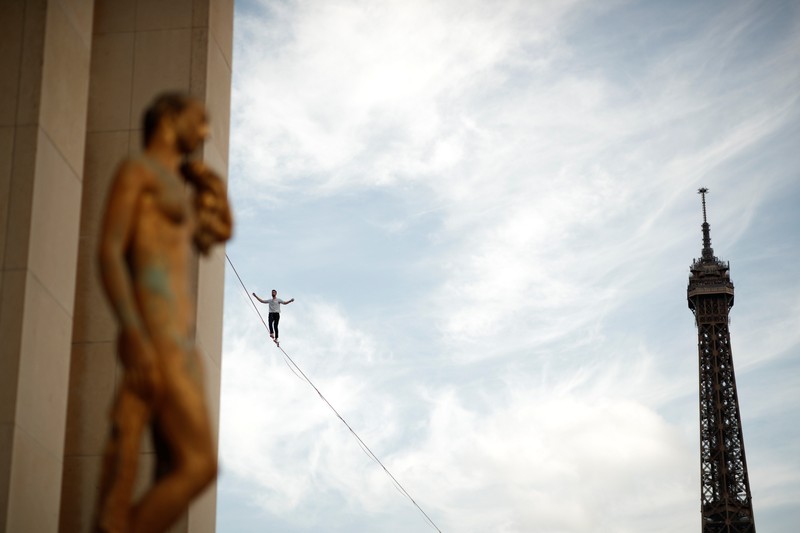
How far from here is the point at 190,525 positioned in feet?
57.2

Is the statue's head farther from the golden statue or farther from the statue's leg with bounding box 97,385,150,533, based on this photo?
the statue's leg with bounding box 97,385,150,533

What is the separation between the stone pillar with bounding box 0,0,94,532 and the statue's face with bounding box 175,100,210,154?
5659 mm

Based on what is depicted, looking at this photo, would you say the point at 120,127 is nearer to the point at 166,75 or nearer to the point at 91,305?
the point at 166,75

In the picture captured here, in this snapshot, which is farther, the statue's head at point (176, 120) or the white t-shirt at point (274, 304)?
the white t-shirt at point (274, 304)

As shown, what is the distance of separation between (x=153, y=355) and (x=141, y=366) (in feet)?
0.42

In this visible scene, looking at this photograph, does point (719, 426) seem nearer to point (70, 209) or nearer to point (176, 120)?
point (70, 209)

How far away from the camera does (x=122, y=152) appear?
18.2m

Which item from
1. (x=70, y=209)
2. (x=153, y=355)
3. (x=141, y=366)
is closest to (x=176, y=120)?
(x=153, y=355)

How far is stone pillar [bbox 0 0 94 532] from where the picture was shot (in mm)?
14633

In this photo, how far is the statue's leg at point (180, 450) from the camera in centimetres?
908

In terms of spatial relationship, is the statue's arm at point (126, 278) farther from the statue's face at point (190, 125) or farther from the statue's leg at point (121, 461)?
the statue's face at point (190, 125)

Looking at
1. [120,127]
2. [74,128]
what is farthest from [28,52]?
[120,127]

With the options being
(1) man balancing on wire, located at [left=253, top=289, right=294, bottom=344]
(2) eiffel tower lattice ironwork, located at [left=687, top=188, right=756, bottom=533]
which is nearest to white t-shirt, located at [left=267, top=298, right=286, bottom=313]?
(1) man balancing on wire, located at [left=253, top=289, right=294, bottom=344]

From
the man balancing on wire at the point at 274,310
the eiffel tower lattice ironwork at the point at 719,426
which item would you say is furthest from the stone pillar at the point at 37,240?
the eiffel tower lattice ironwork at the point at 719,426
